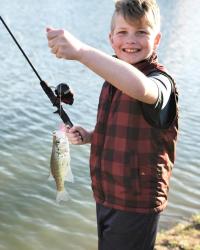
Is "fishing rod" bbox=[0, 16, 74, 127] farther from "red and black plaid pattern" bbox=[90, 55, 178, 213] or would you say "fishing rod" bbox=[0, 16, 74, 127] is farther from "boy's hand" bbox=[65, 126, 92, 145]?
"red and black plaid pattern" bbox=[90, 55, 178, 213]

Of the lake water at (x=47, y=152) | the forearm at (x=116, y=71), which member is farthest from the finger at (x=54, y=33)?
the lake water at (x=47, y=152)

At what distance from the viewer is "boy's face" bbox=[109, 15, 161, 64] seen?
2984 mm

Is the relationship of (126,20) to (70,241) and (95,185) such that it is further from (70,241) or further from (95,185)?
(70,241)

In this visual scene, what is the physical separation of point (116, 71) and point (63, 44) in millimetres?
319

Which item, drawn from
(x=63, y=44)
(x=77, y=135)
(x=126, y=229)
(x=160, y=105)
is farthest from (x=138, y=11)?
(x=126, y=229)

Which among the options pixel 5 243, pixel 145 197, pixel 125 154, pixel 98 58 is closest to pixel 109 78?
pixel 98 58

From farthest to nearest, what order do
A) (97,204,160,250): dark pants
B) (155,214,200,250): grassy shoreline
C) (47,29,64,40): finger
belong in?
1. (155,214,200,250): grassy shoreline
2. (97,204,160,250): dark pants
3. (47,29,64,40): finger

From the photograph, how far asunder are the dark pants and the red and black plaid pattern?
2.5 inches

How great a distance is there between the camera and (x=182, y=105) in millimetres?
13406

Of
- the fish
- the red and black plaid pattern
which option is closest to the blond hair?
the red and black plaid pattern

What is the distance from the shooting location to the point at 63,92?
12.1 feet

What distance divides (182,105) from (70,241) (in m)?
7.57

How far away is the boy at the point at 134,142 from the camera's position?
9.68 feet

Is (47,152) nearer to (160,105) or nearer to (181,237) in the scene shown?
(181,237)
